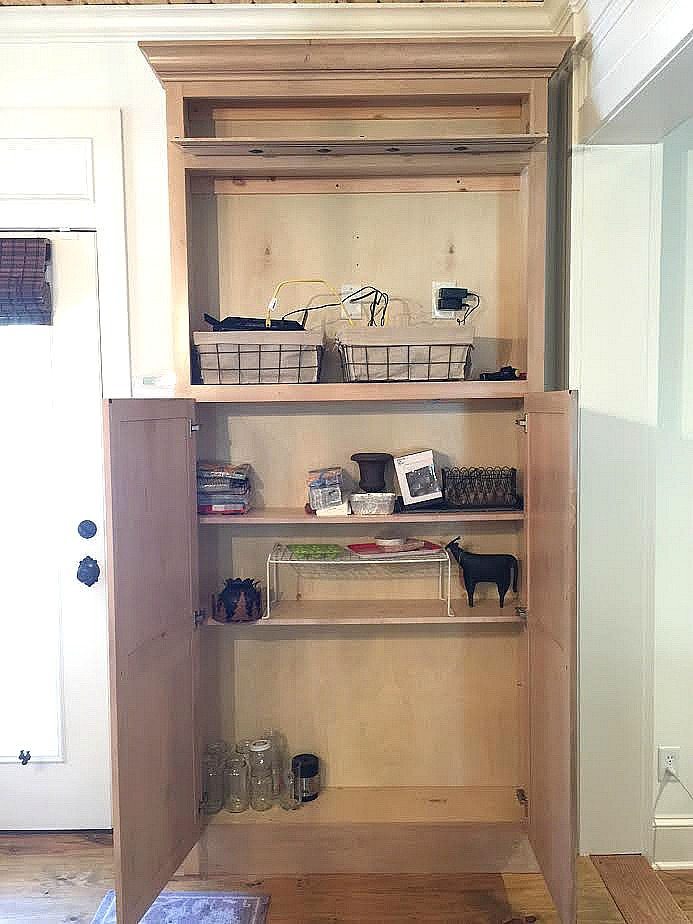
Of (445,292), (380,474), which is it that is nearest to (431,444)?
(380,474)

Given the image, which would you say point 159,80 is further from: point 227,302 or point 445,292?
point 445,292

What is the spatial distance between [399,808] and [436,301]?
5.20ft

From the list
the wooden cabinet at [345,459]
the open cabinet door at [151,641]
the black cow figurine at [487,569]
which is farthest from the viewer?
the black cow figurine at [487,569]

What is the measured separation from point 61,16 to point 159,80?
1.35 feet

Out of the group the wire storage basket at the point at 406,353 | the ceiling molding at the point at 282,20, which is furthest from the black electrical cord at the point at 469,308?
the ceiling molding at the point at 282,20

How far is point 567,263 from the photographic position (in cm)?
259

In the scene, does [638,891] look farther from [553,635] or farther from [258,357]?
[258,357]

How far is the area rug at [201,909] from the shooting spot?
95.1 inches

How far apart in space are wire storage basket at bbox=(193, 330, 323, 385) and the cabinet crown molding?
746mm

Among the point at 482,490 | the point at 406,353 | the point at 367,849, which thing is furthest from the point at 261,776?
the point at 406,353

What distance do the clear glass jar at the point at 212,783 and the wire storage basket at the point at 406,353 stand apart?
1.27 metres

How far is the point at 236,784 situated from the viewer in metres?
2.73

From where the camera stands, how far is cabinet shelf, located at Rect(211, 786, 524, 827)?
8.68 feet

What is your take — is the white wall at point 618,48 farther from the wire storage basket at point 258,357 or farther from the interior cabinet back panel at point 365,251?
the wire storage basket at point 258,357
